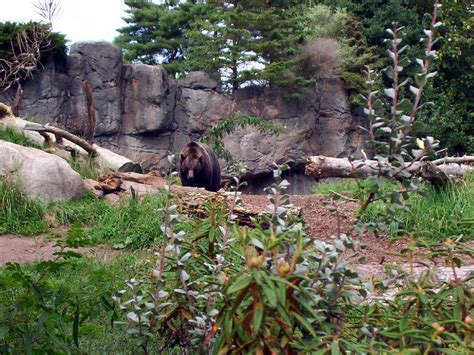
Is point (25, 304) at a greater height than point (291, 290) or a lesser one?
lesser

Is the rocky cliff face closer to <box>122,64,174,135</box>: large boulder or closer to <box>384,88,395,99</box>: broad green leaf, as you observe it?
<box>122,64,174,135</box>: large boulder

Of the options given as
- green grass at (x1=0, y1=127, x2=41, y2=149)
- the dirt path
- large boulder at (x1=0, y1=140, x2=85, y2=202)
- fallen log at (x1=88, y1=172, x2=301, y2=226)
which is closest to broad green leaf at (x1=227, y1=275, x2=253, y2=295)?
the dirt path

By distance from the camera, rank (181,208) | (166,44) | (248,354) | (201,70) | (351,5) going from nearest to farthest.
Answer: (248,354), (181,208), (201,70), (351,5), (166,44)

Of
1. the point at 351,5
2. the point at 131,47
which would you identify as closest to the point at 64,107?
the point at 131,47

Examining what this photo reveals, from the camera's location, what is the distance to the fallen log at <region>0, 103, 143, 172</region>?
37.6 ft

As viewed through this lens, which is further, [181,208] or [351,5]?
[351,5]

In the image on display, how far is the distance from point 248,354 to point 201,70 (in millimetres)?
20080

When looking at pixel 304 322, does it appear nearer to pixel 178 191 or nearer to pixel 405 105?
pixel 405 105

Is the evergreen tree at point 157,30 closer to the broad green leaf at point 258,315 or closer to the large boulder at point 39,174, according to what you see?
the large boulder at point 39,174

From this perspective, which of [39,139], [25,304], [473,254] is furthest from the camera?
[39,139]

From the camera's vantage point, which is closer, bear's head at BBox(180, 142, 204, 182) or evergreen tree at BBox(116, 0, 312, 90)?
bear's head at BBox(180, 142, 204, 182)

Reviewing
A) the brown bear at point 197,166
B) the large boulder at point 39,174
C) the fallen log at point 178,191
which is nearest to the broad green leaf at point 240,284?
the fallen log at point 178,191

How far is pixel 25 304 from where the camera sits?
6.73ft

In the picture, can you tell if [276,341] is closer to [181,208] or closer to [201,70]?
[181,208]
